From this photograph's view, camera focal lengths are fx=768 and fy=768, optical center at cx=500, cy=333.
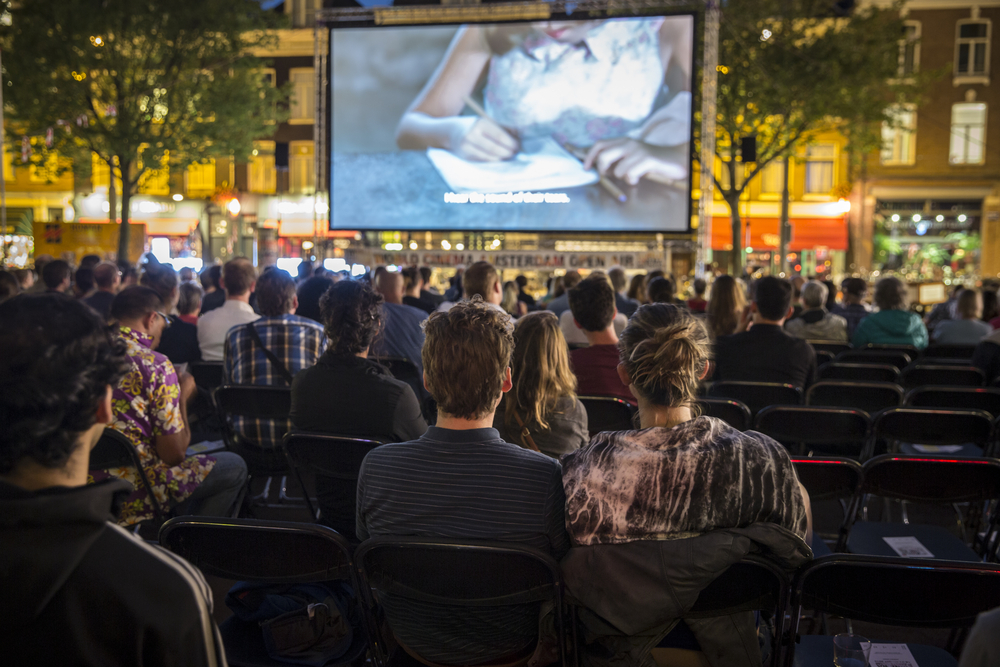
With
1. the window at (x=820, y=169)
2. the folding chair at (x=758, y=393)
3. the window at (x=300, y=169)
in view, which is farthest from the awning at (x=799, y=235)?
the folding chair at (x=758, y=393)

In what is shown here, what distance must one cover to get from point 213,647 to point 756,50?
21394mm

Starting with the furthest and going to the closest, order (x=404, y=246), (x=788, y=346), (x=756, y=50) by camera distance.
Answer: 1. (x=756, y=50)
2. (x=404, y=246)
3. (x=788, y=346)

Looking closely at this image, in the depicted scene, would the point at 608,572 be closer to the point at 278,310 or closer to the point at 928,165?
the point at 278,310

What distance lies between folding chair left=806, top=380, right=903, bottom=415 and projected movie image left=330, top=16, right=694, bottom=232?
7.61 m

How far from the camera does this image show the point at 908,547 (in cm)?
312

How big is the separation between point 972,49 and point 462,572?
104ft

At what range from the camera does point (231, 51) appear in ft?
59.2

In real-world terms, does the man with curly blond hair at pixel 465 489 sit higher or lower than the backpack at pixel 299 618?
higher

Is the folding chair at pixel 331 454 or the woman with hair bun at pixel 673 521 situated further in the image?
the folding chair at pixel 331 454

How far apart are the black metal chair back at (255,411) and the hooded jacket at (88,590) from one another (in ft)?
9.27

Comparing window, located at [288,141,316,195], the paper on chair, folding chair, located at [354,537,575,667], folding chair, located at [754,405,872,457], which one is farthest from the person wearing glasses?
window, located at [288,141,316,195]

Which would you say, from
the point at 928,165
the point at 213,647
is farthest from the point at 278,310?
the point at 928,165

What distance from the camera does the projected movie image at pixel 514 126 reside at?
11836 mm

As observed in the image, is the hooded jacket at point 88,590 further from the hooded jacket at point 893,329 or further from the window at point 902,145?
the window at point 902,145
